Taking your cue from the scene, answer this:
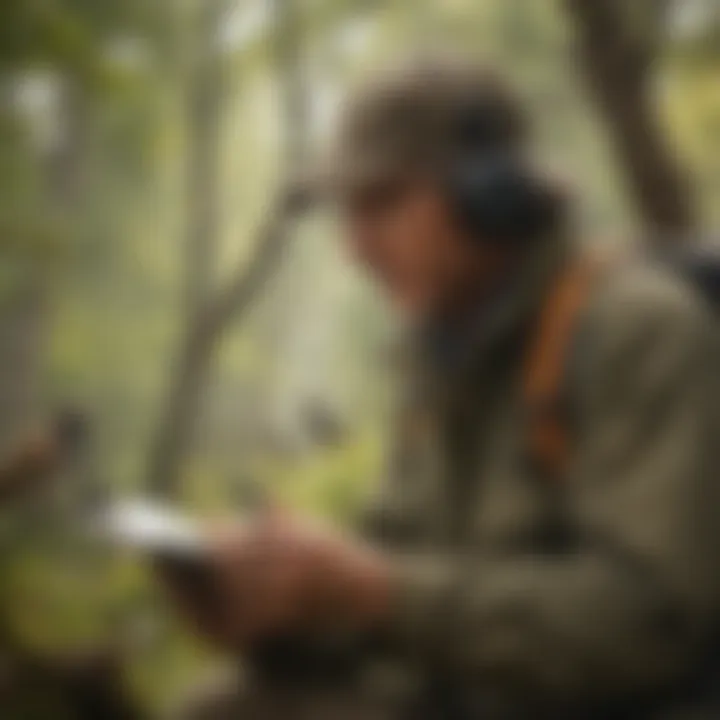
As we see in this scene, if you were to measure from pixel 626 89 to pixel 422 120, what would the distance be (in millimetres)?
153

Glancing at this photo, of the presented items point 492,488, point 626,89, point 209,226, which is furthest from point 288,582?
point 626,89

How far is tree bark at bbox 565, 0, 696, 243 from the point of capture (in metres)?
0.96

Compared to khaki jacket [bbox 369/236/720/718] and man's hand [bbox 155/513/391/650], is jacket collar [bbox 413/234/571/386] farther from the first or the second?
man's hand [bbox 155/513/391/650]

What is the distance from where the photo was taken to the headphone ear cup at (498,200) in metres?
0.92

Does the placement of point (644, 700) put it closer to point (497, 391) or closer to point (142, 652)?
point (497, 391)

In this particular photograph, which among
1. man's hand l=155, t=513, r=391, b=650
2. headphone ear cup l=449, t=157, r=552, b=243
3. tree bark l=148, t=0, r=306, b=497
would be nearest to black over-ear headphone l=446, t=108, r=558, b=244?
headphone ear cup l=449, t=157, r=552, b=243

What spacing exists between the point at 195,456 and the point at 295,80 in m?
0.27

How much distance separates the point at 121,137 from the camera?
1.05 metres

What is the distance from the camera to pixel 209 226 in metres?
1.02

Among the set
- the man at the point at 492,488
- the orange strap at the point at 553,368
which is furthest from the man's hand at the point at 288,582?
the orange strap at the point at 553,368

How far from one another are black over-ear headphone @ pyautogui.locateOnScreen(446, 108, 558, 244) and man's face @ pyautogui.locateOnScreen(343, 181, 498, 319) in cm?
1

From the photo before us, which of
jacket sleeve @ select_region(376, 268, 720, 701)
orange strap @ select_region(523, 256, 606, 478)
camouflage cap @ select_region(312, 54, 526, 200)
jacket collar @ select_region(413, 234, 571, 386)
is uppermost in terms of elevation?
camouflage cap @ select_region(312, 54, 526, 200)

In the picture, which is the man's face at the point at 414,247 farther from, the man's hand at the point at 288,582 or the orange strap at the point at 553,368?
the man's hand at the point at 288,582

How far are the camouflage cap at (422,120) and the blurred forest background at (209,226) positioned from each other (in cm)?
2
